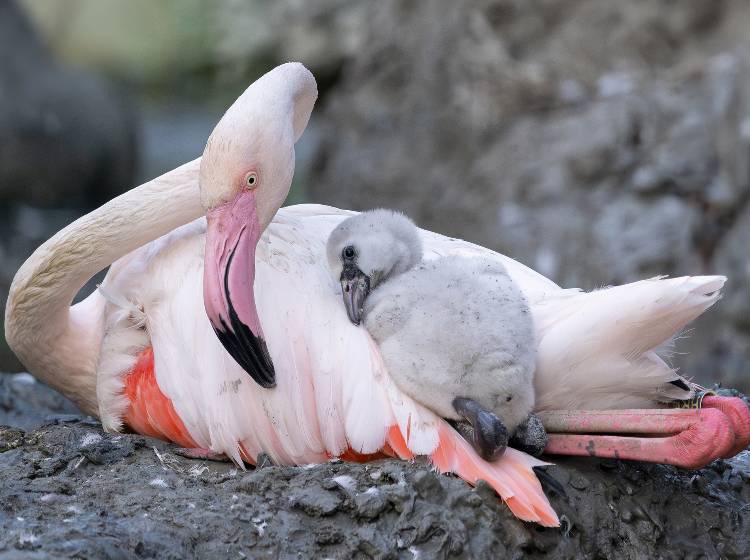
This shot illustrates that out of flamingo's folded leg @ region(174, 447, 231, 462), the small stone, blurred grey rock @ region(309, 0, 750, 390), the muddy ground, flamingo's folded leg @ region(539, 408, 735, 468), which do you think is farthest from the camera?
blurred grey rock @ region(309, 0, 750, 390)

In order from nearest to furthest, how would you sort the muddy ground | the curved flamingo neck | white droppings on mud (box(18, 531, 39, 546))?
white droppings on mud (box(18, 531, 39, 546)) → the muddy ground → the curved flamingo neck

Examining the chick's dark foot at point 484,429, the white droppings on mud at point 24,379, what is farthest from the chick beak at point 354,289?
the white droppings on mud at point 24,379

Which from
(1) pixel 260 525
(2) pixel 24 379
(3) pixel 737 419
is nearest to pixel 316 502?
(1) pixel 260 525

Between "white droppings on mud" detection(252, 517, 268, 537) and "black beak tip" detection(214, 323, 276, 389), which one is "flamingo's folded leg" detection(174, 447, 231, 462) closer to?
"black beak tip" detection(214, 323, 276, 389)

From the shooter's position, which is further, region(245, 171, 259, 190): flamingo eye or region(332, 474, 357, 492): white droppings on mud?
region(245, 171, 259, 190): flamingo eye

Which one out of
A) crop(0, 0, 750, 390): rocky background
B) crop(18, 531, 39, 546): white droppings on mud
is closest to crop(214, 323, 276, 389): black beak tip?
crop(18, 531, 39, 546): white droppings on mud

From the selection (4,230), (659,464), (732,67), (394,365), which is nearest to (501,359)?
(394,365)

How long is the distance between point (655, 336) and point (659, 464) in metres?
0.50

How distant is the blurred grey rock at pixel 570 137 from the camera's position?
640cm

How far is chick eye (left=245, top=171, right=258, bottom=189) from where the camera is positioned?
313 centimetres

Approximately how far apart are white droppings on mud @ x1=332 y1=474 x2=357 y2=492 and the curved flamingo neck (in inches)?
43.4

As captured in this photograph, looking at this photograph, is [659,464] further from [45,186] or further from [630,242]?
[45,186]

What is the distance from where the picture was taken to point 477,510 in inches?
114

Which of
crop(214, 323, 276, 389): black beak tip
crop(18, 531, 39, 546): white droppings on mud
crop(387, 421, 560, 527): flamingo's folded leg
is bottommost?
crop(387, 421, 560, 527): flamingo's folded leg
